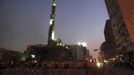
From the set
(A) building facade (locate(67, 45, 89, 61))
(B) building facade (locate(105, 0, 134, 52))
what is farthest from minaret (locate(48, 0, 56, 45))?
(B) building facade (locate(105, 0, 134, 52))

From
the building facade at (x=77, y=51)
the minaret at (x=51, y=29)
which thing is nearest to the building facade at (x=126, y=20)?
the minaret at (x=51, y=29)

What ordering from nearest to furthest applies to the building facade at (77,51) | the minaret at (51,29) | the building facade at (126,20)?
1. the building facade at (126,20)
2. the minaret at (51,29)
3. the building facade at (77,51)

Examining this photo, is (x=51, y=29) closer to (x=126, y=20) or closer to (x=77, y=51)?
(x=77, y=51)

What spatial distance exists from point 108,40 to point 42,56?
5655 centimetres

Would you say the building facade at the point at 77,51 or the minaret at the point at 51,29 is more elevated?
the minaret at the point at 51,29

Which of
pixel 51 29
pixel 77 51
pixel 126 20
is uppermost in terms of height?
pixel 51 29

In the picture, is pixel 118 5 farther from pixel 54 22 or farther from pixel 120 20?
pixel 54 22

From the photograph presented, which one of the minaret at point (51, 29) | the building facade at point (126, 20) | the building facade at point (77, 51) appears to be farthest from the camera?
the building facade at point (77, 51)

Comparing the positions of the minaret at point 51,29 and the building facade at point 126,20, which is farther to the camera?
the minaret at point 51,29

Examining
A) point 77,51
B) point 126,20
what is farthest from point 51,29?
point 126,20

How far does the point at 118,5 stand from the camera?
84.0 m

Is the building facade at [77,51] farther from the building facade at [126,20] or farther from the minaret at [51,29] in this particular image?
the building facade at [126,20]

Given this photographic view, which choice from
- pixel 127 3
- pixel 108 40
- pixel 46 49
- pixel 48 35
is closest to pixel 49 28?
pixel 48 35

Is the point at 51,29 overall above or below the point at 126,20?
above
